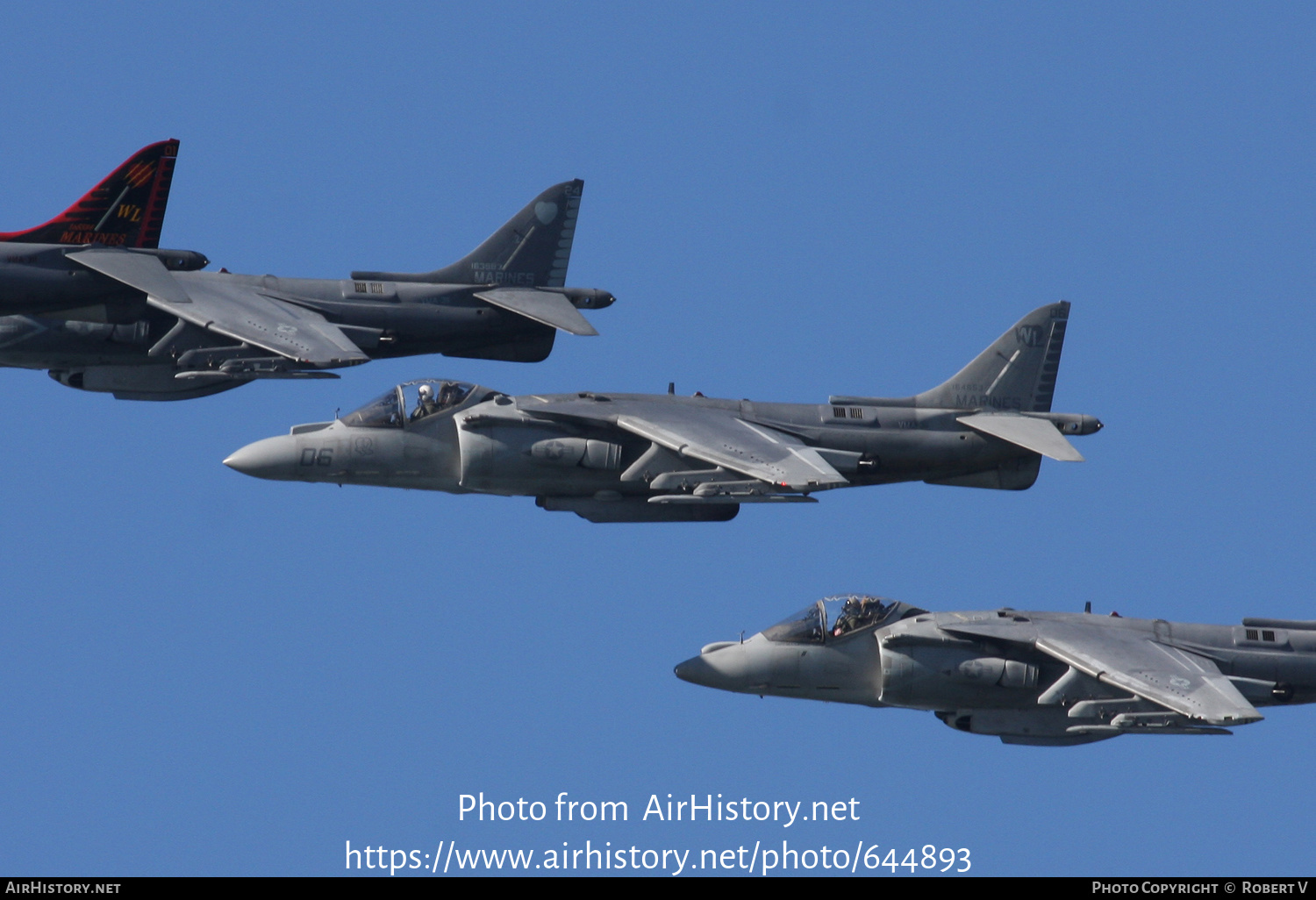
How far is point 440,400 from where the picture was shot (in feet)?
152

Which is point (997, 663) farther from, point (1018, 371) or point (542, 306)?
point (542, 306)

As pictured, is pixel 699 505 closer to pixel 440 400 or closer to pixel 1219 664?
pixel 440 400

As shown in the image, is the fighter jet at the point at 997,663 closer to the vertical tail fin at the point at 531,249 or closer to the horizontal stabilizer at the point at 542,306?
the horizontal stabilizer at the point at 542,306

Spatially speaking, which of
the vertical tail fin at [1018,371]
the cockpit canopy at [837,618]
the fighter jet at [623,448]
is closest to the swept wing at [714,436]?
the fighter jet at [623,448]

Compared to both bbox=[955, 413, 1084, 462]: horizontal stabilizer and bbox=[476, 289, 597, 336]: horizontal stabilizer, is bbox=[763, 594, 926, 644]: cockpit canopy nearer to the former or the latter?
bbox=[955, 413, 1084, 462]: horizontal stabilizer

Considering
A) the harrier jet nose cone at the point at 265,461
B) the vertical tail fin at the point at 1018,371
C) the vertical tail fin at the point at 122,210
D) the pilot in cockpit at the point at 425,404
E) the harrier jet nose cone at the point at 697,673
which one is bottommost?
the harrier jet nose cone at the point at 697,673

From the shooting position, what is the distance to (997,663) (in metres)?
43.7

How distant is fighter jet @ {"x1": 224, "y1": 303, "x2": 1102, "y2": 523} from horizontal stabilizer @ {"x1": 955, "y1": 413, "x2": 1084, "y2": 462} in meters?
0.06

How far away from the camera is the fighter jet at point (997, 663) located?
142 feet

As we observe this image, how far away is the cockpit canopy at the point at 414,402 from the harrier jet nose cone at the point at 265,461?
116 centimetres

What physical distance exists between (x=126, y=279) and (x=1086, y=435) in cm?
1730

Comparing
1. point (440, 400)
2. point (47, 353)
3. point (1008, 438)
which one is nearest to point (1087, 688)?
point (1008, 438)

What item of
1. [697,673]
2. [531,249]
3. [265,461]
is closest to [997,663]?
[697,673]

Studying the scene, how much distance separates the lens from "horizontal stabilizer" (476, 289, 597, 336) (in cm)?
5041
